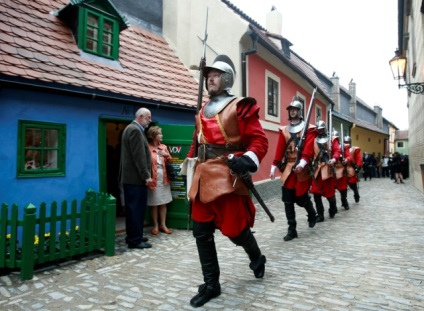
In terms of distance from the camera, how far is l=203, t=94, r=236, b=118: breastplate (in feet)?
10.8

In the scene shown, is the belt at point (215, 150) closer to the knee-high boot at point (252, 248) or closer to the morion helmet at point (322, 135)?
the knee-high boot at point (252, 248)

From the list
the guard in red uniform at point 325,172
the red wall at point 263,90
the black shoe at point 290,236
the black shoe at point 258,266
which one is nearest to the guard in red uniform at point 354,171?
the guard in red uniform at point 325,172

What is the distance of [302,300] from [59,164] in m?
4.04

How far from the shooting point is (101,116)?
6117mm

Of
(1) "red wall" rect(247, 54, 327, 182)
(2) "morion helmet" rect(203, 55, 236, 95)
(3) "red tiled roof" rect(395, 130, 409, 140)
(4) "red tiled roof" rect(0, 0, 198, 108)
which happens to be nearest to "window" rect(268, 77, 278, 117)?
(1) "red wall" rect(247, 54, 327, 182)

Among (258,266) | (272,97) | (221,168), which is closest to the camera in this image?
(221,168)

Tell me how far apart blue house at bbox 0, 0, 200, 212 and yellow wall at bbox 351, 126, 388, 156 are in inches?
904

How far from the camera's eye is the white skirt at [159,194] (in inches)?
236

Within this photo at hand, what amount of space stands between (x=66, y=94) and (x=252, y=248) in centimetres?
374

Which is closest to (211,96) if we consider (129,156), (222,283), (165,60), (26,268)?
(222,283)

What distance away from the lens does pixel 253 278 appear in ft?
12.2

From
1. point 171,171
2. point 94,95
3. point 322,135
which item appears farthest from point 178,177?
point 322,135

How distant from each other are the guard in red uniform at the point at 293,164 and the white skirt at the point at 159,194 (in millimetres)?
1842

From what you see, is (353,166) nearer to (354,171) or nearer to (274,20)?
(354,171)
